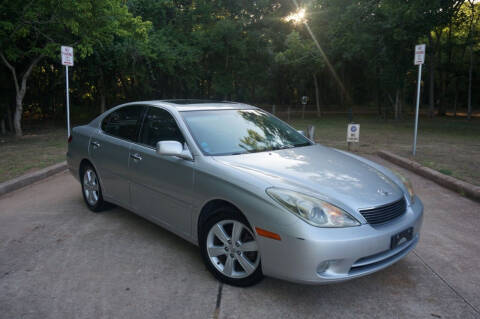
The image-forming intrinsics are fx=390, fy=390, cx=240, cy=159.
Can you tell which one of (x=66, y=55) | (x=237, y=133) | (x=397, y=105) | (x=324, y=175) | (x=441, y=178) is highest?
(x=66, y=55)

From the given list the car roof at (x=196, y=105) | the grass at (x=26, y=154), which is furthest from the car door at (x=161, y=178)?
the grass at (x=26, y=154)

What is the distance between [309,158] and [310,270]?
4.44 ft

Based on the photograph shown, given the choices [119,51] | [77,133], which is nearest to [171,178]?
[77,133]

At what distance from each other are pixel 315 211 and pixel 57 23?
522 inches

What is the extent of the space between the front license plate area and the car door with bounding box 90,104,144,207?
292cm

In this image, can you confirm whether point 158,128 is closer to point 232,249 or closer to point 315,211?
point 232,249

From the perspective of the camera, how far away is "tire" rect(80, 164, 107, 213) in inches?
207

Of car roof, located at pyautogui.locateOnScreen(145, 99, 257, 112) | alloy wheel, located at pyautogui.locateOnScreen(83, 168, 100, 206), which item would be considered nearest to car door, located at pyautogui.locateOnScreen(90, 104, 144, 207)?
alloy wheel, located at pyautogui.locateOnScreen(83, 168, 100, 206)

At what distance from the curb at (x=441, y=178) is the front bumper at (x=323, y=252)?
4.07 metres

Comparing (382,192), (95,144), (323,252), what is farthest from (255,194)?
(95,144)

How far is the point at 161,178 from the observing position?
4.00 meters

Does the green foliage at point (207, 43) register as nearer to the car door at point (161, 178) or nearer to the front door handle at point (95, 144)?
the front door handle at point (95, 144)

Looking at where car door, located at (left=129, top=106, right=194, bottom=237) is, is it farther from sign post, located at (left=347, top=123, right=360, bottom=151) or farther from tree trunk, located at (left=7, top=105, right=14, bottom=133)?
tree trunk, located at (left=7, top=105, right=14, bottom=133)

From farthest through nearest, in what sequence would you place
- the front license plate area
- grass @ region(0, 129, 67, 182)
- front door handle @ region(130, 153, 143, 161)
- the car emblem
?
grass @ region(0, 129, 67, 182), front door handle @ region(130, 153, 143, 161), the car emblem, the front license plate area
